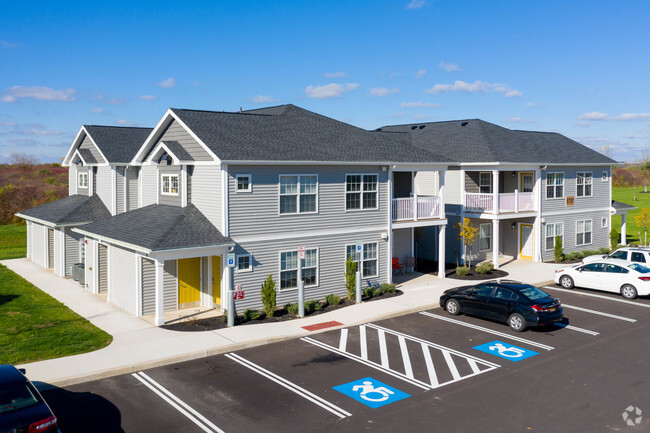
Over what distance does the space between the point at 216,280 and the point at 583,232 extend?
2364cm

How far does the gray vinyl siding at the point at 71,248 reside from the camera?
26.7 m

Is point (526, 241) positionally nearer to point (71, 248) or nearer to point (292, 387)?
point (292, 387)

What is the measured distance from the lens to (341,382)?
1346 centimetres

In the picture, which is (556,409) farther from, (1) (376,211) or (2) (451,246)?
(2) (451,246)

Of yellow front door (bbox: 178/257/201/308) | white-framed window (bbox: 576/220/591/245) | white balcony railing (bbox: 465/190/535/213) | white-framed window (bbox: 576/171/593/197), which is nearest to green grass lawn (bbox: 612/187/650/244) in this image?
white-framed window (bbox: 576/220/591/245)

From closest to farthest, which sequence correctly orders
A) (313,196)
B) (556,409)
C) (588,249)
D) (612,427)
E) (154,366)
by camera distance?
(612,427) < (556,409) < (154,366) < (313,196) < (588,249)

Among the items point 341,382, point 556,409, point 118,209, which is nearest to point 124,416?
point 341,382

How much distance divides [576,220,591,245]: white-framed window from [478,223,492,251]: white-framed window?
5.83 m

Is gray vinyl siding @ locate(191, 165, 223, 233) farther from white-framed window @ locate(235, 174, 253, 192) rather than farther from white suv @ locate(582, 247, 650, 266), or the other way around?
white suv @ locate(582, 247, 650, 266)

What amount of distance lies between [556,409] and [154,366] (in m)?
9.68

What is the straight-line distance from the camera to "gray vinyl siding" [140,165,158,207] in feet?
77.5

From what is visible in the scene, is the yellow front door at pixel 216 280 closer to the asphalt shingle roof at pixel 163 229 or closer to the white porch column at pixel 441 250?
the asphalt shingle roof at pixel 163 229

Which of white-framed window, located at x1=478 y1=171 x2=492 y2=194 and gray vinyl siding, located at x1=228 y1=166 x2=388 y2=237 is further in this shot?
white-framed window, located at x1=478 y1=171 x2=492 y2=194

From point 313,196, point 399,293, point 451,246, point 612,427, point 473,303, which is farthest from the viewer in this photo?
point 451,246
